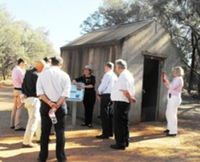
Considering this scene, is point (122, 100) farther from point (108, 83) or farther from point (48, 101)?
point (48, 101)

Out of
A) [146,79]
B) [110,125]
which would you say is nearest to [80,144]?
[110,125]

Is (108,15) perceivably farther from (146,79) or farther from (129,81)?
(129,81)

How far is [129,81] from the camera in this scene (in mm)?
5719

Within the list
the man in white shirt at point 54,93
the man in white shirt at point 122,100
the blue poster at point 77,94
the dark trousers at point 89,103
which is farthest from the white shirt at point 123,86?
the dark trousers at point 89,103

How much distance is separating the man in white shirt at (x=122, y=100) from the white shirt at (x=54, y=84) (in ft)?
4.87

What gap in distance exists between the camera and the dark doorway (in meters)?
9.68

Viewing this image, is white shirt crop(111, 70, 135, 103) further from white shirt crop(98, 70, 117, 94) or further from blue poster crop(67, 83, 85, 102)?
blue poster crop(67, 83, 85, 102)


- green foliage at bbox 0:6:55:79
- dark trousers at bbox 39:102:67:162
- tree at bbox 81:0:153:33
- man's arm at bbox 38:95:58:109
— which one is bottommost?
dark trousers at bbox 39:102:67:162

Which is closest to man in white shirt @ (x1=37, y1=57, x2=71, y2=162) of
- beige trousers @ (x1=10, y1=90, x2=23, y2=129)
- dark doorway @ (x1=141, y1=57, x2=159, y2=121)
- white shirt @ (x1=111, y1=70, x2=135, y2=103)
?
white shirt @ (x1=111, y1=70, x2=135, y2=103)

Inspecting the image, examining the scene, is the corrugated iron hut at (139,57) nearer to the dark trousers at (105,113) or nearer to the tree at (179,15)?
the dark trousers at (105,113)

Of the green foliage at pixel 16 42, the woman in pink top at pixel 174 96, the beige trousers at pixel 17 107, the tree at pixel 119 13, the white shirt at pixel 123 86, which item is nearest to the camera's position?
the white shirt at pixel 123 86

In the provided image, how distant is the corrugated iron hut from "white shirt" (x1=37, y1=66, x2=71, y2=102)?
401 cm

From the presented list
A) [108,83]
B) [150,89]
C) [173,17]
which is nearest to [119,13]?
[173,17]

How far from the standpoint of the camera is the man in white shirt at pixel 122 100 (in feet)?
18.7
